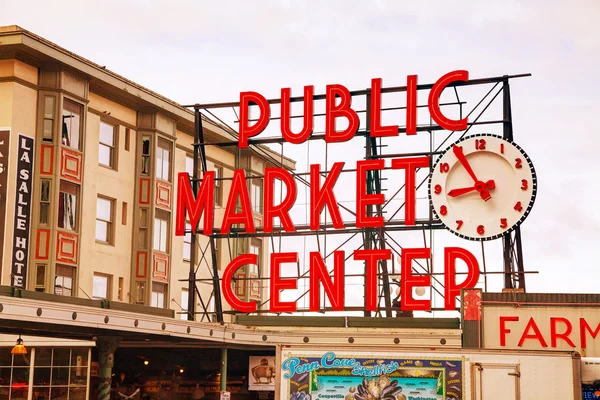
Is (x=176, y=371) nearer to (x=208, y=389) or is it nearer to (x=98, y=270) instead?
(x=208, y=389)

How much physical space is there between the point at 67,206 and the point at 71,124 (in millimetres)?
3988

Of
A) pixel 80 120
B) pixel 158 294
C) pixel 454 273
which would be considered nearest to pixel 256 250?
pixel 158 294

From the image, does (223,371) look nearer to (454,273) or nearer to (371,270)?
(371,270)

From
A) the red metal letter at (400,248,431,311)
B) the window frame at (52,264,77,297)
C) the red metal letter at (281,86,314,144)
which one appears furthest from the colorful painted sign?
the red metal letter at (281,86,314,144)

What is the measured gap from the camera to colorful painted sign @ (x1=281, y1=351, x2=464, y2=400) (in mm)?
26594

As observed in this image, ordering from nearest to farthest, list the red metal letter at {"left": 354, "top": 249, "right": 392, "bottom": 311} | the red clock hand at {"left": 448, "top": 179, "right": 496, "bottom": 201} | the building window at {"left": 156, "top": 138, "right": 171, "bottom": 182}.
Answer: the red clock hand at {"left": 448, "top": 179, "right": 496, "bottom": 201} → the red metal letter at {"left": 354, "top": 249, "right": 392, "bottom": 311} → the building window at {"left": 156, "top": 138, "right": 171, "bottom": 182}

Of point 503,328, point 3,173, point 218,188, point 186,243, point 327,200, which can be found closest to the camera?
point 503,328

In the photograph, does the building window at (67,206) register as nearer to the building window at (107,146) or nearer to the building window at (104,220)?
the building window at (104,220)

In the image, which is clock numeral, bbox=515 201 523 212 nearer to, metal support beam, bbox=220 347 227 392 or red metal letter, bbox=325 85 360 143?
red metal letter, bbox=325 85 360 143

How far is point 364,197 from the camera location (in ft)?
161

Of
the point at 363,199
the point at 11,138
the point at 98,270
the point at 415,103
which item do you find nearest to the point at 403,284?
the point at 363,199

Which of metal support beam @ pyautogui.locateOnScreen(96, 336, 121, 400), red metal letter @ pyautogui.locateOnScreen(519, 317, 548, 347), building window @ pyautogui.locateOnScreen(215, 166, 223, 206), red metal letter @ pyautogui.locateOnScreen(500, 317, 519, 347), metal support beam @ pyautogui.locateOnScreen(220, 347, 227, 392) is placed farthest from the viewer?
building window @ pyautogui.locateOnScreen(215, 166, 223, 206)

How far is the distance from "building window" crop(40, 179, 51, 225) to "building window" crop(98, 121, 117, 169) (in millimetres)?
5491

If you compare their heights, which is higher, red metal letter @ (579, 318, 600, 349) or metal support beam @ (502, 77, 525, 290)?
metal support beam @ (502, 77, 525, 290)
